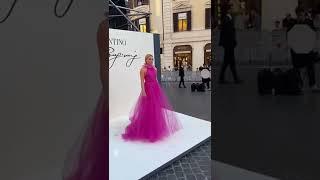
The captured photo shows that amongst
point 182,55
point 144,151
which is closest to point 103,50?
point 144,151

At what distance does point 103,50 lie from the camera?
262cm

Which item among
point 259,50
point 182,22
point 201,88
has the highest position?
point 182,22

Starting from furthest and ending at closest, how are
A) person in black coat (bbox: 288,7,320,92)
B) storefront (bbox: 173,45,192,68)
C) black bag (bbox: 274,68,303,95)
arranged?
storefront (bbox: 173,45,192,68)
black bag (bbox: 274,68,303,95)
person in black coat (bbox: 288,7,320,92)

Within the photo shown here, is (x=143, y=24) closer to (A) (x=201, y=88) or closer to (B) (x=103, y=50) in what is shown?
(A) (x=201, y=88)

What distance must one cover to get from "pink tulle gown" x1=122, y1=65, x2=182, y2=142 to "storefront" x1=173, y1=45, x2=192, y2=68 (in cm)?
2614

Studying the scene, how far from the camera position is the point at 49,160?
2.27 metres

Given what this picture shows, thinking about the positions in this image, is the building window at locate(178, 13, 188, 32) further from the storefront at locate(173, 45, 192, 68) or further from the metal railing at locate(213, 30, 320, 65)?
the metal railing at locate(213, 30, 320, 65)

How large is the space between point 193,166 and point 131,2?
3641cm

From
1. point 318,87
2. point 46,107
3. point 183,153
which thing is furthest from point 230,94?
point 183,153

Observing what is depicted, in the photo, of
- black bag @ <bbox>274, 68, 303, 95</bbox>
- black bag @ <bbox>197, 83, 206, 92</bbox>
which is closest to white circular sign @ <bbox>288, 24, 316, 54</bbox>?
black bag @ <bbox>274, 68, 303, 95</bbox>

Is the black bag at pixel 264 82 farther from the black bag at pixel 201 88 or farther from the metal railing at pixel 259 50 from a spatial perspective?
the black bag at pixel 201 88

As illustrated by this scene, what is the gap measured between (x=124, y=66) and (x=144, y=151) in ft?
14.6

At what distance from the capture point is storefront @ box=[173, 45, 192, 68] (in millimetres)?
33406

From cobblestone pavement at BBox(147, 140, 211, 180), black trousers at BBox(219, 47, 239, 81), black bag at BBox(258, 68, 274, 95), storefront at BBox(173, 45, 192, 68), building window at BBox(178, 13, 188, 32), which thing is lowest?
cobblestone pavement at BBox(147, 140, 211, 180)
